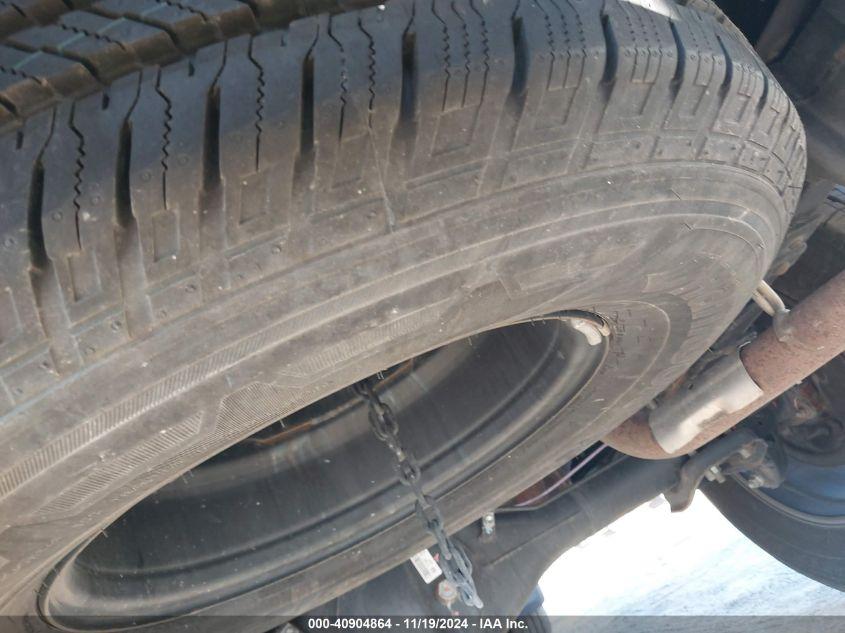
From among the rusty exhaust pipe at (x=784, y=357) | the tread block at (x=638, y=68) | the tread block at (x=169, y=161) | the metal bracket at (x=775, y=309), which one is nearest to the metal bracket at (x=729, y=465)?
the rusty exhaust pipe at (x=784, y=357)

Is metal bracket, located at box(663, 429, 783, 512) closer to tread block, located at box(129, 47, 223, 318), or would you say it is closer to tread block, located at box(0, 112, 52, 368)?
tread block, located at box(129, 47, 223, 318)

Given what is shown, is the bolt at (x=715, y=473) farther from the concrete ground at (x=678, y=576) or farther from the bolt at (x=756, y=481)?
the concrete ground at (x=678, y=576)

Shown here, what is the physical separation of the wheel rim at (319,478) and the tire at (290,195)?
0.49 m

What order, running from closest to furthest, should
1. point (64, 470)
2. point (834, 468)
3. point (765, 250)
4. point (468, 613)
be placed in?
point (64, 470), point (765, 250), point (468, 613), point (834, 468)

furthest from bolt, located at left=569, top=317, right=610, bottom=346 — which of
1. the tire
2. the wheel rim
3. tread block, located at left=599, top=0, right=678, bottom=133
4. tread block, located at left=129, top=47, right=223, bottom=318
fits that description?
tread block, located at left=129, top=47, right=223, bottom=318

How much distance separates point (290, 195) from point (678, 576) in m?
3.17

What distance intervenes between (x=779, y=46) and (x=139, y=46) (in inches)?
53.6

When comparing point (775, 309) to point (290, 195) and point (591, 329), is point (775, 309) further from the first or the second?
point (290, 195)

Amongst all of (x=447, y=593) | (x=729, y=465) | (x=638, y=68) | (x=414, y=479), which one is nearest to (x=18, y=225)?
(x=638, y=68)

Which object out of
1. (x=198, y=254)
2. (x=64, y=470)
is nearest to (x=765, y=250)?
(x=198, y=254)

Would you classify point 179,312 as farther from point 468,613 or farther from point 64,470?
point 468,613

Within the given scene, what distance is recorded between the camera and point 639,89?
133cm

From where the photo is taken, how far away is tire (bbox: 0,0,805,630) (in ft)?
3.64

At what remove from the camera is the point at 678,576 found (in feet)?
12.2
